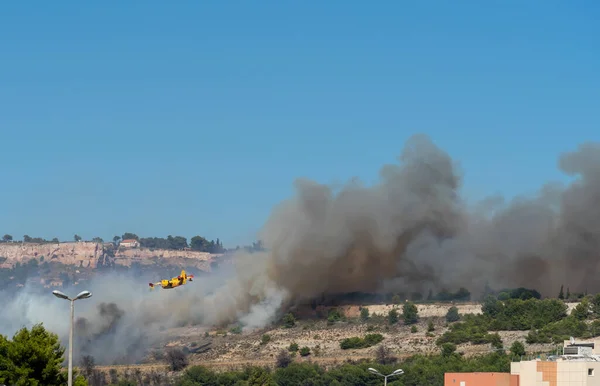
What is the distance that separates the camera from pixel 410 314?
609 feet

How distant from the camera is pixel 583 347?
10981 cm

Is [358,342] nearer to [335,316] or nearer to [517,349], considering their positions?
[335,316]

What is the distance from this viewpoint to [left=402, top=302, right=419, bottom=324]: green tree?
185875 mm

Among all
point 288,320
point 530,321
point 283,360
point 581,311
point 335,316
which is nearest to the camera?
point 581,311

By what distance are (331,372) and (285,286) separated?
924 inches

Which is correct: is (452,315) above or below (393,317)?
above

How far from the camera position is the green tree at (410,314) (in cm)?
18588

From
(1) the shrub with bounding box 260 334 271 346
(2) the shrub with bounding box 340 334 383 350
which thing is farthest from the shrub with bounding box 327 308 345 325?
(1) the shrub with bounding box 260 334 271 346

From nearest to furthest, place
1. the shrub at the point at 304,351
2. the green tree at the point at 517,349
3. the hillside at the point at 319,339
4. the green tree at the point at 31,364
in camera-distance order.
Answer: the green tree at the point at 31,364, the green tree at the point at 517,349, the hillside at the point at 319,339, the shrub at the point at 304,351

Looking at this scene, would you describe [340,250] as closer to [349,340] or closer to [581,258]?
[349,340]

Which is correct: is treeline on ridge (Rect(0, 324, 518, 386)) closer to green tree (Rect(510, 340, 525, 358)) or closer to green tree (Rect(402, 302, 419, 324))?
green tree (Rect(510, 340, 525, 358))

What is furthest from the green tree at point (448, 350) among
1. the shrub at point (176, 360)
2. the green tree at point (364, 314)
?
the shrub at point (176, 360)

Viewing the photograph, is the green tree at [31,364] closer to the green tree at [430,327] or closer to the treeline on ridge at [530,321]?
the treeline on ridge at [530,321]

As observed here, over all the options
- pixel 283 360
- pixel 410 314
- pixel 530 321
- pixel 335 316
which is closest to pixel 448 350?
pixel 530 321
